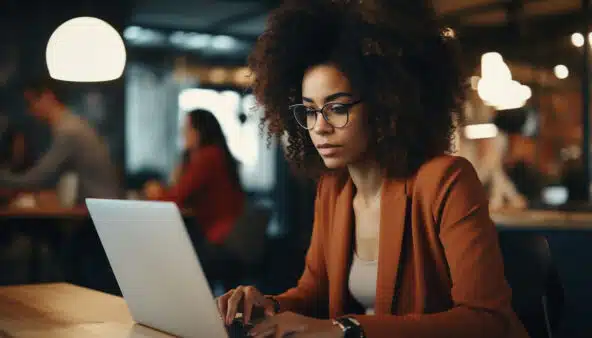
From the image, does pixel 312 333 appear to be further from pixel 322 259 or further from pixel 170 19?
pixel 170 19

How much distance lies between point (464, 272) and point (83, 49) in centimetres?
325

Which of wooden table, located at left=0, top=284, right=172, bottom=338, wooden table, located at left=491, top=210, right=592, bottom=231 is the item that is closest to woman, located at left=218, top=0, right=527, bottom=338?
wooden table, located at left=0, top=284, right=172, bottom=338

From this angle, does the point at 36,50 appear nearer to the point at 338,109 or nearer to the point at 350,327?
the point at 338,109

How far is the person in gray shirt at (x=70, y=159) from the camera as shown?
5.24 meters

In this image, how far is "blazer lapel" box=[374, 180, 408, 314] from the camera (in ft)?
5.65

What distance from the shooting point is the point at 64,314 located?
6.03 feet

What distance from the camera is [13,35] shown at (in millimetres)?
8250

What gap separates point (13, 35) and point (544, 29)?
593 cm

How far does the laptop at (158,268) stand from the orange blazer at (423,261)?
303 millimetres

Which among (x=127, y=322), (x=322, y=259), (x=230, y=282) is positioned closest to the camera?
(x=127, y=322)

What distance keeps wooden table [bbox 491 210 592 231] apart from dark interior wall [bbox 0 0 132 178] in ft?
16.0

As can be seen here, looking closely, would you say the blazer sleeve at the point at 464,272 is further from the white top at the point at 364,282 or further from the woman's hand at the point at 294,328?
the white top at the point at 364,282

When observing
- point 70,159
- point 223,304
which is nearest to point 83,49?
point 70,159

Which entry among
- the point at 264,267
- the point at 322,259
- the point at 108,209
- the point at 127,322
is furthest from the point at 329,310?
the point at 264,267
